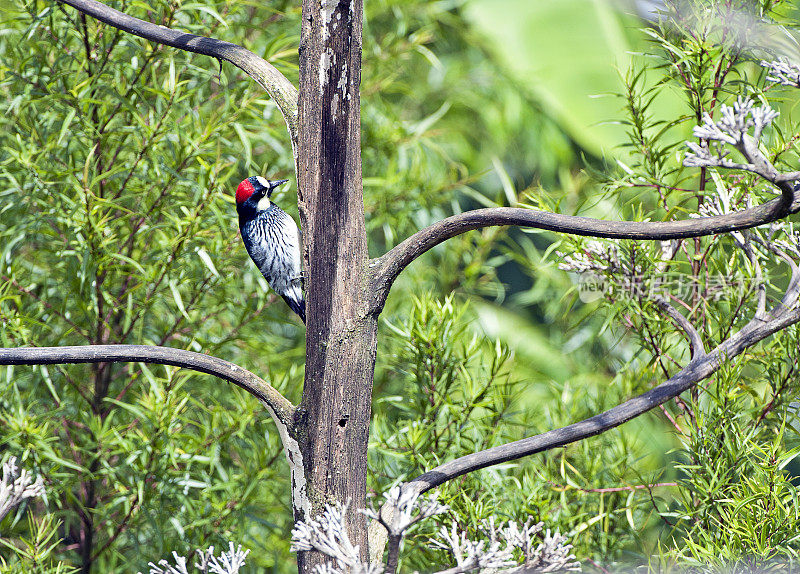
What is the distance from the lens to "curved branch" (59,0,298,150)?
1.83ft

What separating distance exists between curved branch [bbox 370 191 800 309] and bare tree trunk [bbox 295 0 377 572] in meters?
0.02

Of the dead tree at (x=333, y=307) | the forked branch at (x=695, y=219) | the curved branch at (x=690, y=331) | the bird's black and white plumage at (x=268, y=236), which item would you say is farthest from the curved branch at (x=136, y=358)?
the curved branch at (x=690, y=331)

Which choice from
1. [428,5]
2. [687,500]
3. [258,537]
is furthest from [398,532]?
[428,5]

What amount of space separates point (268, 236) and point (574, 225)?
38 centimetres

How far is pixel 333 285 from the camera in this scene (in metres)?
0.52

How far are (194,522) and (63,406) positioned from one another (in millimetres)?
211

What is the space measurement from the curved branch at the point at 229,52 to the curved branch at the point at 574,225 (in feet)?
0.40

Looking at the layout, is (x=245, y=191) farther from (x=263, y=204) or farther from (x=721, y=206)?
(x=721, y=206)

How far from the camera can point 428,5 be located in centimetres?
152

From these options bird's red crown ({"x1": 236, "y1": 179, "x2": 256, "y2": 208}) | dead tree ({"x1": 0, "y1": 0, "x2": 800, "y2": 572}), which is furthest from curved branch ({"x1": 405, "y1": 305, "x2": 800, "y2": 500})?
bird's red crown ({"x1": 236, "y1": 179, "x2": 256, "y2": 208})

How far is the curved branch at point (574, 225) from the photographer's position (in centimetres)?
44

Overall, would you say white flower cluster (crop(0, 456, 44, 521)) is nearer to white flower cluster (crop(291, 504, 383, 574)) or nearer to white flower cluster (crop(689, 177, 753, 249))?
white flower cluster (crop(291, 504, 383, 574))

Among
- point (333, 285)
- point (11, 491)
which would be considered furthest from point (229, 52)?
point (11, 491)

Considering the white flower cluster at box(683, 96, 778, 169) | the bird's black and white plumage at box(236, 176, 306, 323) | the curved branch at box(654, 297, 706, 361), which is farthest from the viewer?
the bird's black and white plumage at box(236, 176, 306, 323)
